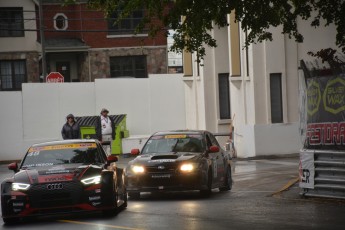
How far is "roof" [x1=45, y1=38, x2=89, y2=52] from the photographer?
6012cm

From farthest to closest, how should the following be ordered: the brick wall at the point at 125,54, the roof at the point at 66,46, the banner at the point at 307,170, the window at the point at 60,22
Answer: the window at the point at 60,22 → the brick wall at the point at 125,54 → the roof at the point at 66,46 → the banner at the point at 307,170

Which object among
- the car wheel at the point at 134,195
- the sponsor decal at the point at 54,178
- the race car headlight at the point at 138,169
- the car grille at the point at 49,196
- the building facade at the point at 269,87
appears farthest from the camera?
the building facade at the point at 269,87

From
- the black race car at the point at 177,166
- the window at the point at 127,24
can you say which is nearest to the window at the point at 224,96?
the black race car at the point at 177,166

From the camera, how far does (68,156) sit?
17781mm

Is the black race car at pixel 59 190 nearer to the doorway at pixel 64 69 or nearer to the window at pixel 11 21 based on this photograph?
the window at pixel 11 21

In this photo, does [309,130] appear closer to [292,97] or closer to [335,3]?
[335,3]

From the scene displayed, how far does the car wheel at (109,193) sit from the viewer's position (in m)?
16.5

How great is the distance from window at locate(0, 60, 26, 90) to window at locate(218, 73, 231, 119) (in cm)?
1988

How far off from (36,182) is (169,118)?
86.1 feet

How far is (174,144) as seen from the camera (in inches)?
850

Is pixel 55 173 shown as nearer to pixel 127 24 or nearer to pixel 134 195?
pixel 134 195

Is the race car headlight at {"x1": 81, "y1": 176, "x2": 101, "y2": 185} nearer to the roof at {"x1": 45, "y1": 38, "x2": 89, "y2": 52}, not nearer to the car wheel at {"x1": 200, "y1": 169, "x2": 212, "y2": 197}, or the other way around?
the car wheel at {"x1": 200, "y1": 169, "x2": 212, "y2": 197}

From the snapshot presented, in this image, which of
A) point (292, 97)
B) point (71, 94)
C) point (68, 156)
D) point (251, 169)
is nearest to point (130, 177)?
point (68, 156)

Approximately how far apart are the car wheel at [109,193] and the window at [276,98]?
1758cm
